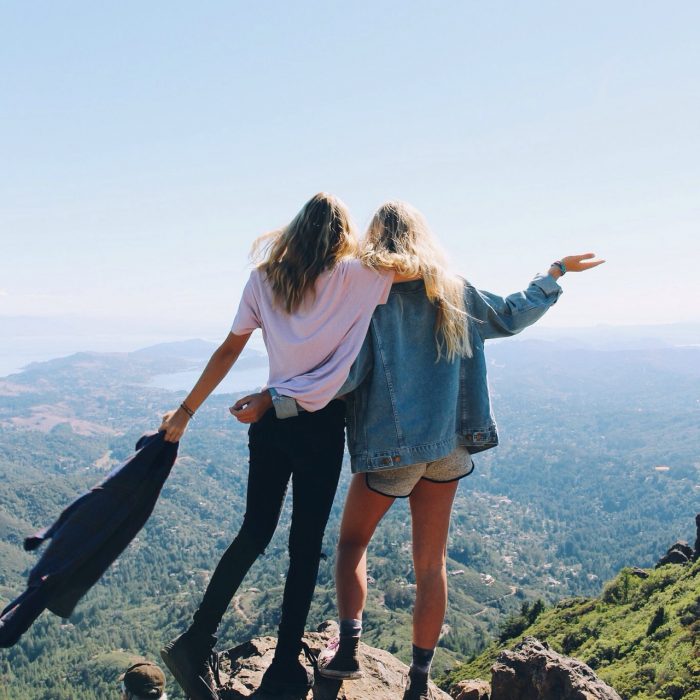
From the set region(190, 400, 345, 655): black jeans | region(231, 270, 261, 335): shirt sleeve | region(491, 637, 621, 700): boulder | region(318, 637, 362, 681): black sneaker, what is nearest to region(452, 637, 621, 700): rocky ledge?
region(491, 637, 621, 700): boulder

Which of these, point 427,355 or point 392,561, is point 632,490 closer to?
point 392,561

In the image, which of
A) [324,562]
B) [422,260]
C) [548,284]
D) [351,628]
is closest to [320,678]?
[351,628]

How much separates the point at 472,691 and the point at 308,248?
3.75 m

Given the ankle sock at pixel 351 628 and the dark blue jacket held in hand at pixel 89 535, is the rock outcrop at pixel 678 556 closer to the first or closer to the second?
the ankle sock at pixel 351 628

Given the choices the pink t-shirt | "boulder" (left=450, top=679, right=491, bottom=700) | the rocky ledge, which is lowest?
"boulder" (left=450, top=679, right=491, bottom=700)

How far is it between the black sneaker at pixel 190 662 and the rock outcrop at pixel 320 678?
0.32m

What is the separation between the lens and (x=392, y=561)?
105500mm

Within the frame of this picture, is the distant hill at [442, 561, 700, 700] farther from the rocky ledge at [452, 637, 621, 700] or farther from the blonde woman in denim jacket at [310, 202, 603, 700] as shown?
the blonde woman in denim jacket at [310, 202, 603, 700]

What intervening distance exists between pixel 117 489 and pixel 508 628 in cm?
2954

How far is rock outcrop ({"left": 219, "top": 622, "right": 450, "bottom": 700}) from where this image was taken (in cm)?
357

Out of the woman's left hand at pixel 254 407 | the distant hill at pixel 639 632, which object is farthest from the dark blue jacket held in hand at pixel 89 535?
the distant hill at pixel 639 632

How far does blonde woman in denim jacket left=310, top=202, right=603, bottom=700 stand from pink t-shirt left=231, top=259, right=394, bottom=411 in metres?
0.12

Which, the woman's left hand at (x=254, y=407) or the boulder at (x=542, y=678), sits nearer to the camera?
the woman's left hand at (x=254, y=407)

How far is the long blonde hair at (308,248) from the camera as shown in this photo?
3.14m
